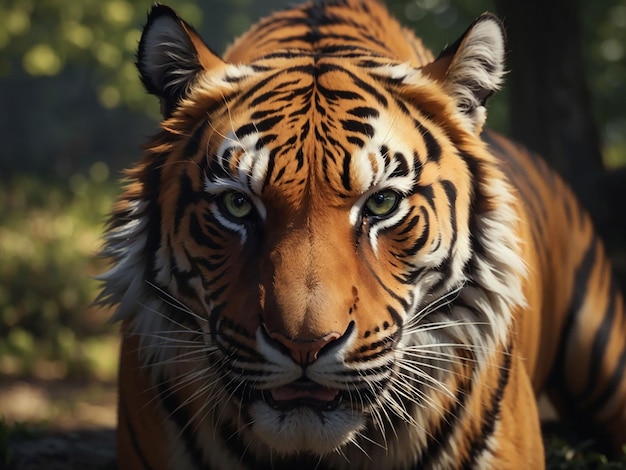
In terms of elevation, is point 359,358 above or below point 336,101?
below

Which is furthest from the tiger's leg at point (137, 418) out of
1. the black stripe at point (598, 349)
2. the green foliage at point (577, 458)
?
the black stripe at point (598, 349)

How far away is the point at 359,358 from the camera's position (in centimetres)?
225

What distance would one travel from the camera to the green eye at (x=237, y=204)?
2.43 metres

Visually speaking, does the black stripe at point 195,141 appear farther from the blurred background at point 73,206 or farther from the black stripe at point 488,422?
A: the blurred background at point 73,206

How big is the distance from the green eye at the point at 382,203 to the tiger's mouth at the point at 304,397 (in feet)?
1.50

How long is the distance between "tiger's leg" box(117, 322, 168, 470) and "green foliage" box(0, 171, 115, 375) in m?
3.15

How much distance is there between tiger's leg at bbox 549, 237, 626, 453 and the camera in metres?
3.84

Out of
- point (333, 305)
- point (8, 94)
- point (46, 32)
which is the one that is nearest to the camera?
point (333, 305)

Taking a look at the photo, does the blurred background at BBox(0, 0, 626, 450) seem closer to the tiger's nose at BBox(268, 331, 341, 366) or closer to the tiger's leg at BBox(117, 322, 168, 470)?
the tiger's leg at BBox(117, 322, 168, 470)

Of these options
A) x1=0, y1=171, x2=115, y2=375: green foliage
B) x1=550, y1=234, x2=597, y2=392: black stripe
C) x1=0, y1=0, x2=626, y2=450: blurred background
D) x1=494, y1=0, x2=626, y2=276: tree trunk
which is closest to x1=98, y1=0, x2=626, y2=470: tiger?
x1=550, y1=234, x2=597, y2=392: black stripe

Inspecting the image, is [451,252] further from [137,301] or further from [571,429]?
[571,429]

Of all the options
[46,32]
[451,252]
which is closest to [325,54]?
[451,252]

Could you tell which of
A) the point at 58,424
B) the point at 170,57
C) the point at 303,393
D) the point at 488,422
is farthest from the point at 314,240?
the point at 58,424

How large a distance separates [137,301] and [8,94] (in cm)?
1743
